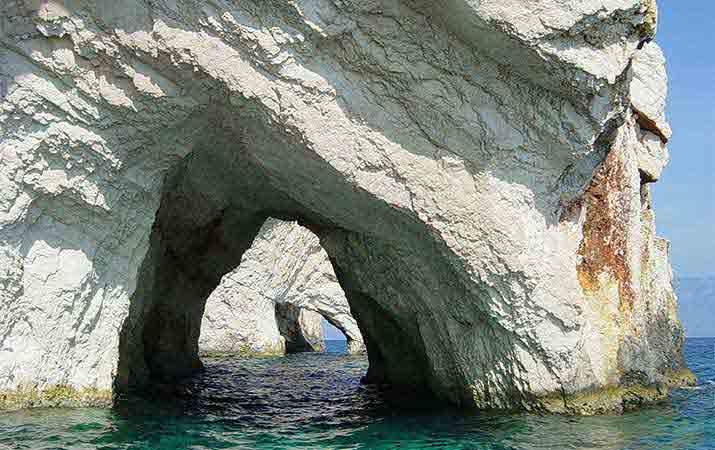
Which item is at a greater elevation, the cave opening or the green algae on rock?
the cave opening

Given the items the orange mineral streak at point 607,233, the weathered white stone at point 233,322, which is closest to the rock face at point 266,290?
the weathered white stone at point 233,322

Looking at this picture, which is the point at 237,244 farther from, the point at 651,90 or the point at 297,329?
the point at 297,329

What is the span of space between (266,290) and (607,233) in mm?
20106

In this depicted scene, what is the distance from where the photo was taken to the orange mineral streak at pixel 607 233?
11828 millimetres

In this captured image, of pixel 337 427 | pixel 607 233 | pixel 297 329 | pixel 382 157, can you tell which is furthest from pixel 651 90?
pixel 297 329

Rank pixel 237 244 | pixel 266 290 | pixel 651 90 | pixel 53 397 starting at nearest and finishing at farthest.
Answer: pixel 53 397
pixel 651 90
pixel 237 244
pixel 266 290

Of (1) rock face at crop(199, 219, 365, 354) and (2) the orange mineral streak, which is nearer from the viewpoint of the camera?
(2) the orange mineral streak

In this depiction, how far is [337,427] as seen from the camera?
36.4 feet

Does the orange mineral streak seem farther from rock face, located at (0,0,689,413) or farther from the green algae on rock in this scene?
the green algae on rock

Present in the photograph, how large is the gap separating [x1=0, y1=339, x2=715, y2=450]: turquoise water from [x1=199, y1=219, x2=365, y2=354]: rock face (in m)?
15.4

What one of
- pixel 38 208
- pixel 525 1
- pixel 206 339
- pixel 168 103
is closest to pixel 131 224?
pixel 38 208

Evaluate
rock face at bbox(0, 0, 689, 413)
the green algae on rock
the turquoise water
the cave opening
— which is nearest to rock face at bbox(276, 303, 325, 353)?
the cave opening

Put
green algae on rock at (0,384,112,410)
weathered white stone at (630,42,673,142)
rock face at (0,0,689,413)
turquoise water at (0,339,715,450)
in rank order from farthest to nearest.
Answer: weathered white stone at (630,42,673,142) < green algae on rock at (0,384,112,410) < rock face at (0,0,689,413) < turquoise water at (0,339,715,450)

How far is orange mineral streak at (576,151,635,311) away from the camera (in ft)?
38.8
